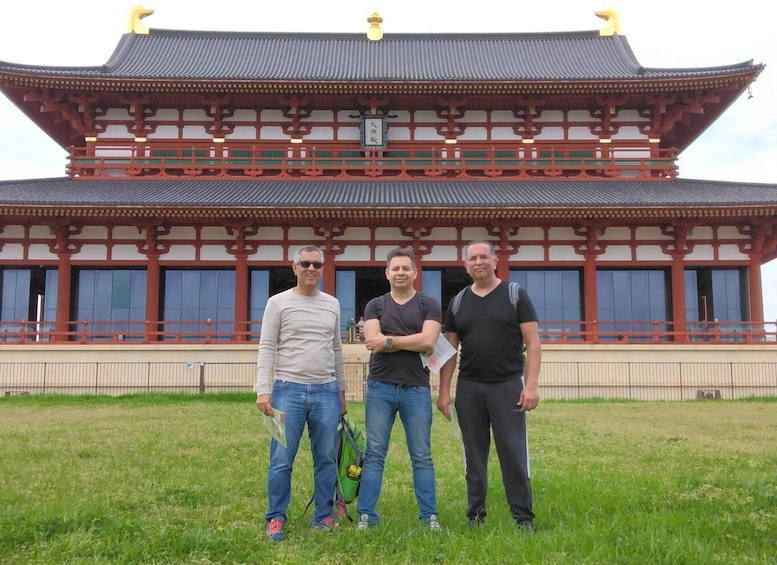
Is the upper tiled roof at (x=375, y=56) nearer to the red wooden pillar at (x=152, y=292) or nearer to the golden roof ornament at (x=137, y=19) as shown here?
the golden roof ornament at (x=137, y=19)

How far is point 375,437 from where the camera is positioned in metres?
4.80

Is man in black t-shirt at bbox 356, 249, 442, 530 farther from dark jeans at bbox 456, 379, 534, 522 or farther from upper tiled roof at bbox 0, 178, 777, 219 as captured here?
upper tiled roof at bbox 0, 178, 777, 219

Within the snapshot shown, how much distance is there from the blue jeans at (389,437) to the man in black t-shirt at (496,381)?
306 mm

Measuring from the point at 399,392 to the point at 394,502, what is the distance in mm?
1301

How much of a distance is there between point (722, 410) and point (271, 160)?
A: 1515 cm

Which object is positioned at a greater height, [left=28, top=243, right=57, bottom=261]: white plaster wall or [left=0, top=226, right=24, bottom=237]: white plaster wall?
[left=0, top=226, right=24, bottom=237]: white plaster wall

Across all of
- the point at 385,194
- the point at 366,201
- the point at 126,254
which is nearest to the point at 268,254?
the point at 366,201

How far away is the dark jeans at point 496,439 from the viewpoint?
4.68m

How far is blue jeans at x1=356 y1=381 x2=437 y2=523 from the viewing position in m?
4.75

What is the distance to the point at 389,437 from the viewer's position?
15.6 feet

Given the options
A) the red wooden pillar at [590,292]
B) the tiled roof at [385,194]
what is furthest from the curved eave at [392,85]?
the red wooden pillar at [590,292]

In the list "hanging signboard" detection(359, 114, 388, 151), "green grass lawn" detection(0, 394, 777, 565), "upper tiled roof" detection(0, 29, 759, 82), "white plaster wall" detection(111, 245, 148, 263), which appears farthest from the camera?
"upper tiled roof" detection(0, 29, 759, 82)

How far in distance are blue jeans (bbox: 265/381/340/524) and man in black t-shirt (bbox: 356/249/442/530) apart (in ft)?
0.86

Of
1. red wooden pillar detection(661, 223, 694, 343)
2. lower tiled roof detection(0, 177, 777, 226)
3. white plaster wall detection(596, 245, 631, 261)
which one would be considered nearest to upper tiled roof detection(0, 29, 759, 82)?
lower tiled roof detection(0, 177, 777, 226)
